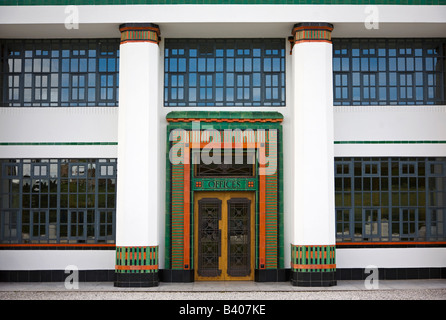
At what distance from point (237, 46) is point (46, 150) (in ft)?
18.8

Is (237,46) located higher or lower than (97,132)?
higher

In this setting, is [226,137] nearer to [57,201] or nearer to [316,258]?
[316,258]

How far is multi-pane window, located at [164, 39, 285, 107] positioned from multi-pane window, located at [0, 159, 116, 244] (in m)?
2.81

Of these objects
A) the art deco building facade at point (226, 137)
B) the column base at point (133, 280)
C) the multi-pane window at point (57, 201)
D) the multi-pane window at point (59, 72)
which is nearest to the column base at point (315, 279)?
the art deco building facade at point (226, 137)

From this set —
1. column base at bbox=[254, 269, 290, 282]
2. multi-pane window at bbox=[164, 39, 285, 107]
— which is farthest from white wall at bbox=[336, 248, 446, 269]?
multi-pane window at bbox=[164, 39, 285, 107]

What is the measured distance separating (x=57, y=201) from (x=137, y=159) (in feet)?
8.78

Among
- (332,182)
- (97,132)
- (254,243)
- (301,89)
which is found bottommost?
(254,243)

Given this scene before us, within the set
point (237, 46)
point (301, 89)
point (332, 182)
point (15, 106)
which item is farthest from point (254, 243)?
point (15, 106)

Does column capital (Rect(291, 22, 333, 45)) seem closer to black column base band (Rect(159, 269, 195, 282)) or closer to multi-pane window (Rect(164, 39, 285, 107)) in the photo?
multi-pane window (Rect(164, 39, 285, 107))

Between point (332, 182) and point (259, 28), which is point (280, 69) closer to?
point (259, 28)

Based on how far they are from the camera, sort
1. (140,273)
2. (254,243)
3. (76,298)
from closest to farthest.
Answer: (76,298) < (140,273) < (254,243)

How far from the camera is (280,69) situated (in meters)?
16.5

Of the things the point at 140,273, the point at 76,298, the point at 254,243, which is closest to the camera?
the point at 76,298

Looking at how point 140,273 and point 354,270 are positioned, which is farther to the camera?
point 354,270
